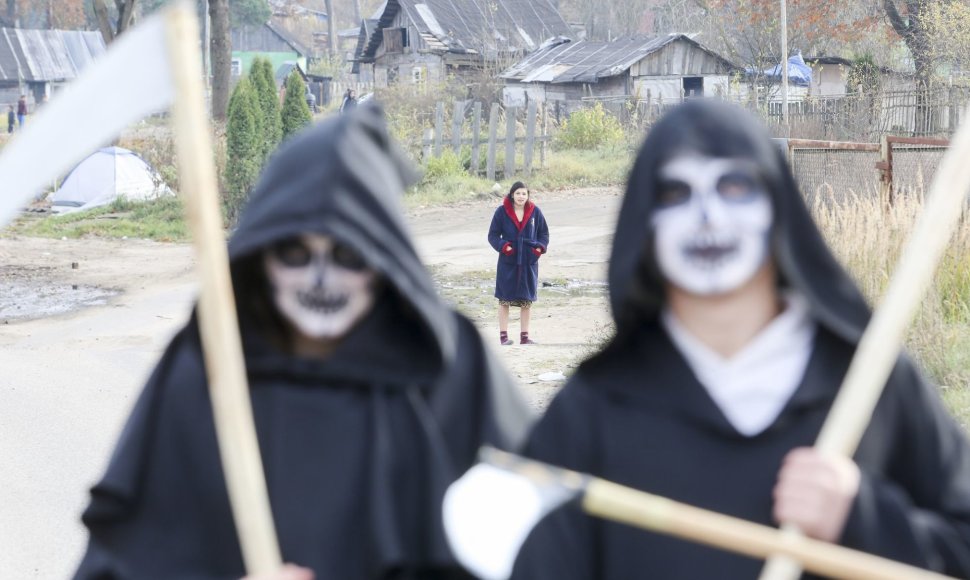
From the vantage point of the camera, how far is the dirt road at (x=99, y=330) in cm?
758

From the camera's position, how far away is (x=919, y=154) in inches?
460

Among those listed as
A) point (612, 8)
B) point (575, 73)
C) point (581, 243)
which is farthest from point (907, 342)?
point (612, 8)

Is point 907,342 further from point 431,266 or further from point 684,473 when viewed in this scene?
point 431,266

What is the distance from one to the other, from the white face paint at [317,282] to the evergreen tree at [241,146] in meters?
20.0

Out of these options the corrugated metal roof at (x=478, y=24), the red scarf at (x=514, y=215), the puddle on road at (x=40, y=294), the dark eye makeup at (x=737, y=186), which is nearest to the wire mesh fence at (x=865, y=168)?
the red scarf at (x=514, y=215)

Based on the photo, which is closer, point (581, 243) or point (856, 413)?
point (856, 413)

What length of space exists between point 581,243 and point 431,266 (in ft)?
9.80

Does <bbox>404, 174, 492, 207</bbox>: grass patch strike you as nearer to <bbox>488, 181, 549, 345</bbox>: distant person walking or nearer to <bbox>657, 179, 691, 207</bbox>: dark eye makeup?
<bbox>488, 181, 549, 345</bbox>: distant person walking

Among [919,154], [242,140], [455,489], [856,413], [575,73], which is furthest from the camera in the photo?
[575,73]

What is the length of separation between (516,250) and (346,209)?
997 cm

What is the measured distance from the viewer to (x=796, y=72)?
42.2 m

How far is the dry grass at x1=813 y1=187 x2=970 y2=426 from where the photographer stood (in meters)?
8.23

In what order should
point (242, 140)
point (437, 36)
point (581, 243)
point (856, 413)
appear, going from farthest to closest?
1. point (437, 36)
2. point (242, 140)
3. point (581, 243)
4. point (856, 413)

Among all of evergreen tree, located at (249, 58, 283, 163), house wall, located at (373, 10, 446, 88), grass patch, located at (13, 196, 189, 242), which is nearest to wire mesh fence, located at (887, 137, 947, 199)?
evergreen tree, located at (249, 58, 283, 163)
